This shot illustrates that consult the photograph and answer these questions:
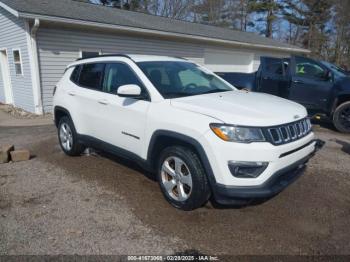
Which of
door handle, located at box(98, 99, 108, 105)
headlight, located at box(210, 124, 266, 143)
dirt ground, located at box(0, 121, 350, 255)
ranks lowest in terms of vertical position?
dirt ground, located at box(0, 121, 350, 255)

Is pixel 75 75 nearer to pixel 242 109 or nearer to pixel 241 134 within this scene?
pixel 242 109

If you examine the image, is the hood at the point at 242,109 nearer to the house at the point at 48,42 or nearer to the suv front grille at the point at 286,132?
the suv front grille at the point at 286,132

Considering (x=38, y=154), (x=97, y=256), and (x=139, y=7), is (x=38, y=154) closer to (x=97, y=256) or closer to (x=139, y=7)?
(x=97, y=256)

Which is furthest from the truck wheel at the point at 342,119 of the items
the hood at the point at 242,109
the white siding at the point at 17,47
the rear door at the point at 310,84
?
the white siding at the point at 17,47

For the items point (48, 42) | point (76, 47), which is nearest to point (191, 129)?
point (48, 42)

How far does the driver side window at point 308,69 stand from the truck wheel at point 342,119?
41.7 inches

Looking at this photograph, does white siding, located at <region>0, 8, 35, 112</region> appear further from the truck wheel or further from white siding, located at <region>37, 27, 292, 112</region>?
the truck wheel

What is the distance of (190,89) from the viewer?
3.94m

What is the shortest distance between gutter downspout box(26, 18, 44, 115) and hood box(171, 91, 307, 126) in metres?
7.78

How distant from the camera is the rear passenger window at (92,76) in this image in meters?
4.57

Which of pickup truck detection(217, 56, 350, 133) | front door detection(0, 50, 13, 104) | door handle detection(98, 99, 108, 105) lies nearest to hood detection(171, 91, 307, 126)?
door handle detection(98, 99, 108, 105)

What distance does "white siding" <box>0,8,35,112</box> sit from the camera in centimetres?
994

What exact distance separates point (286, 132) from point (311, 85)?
5387 mm

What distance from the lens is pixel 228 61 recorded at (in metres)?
18.1
